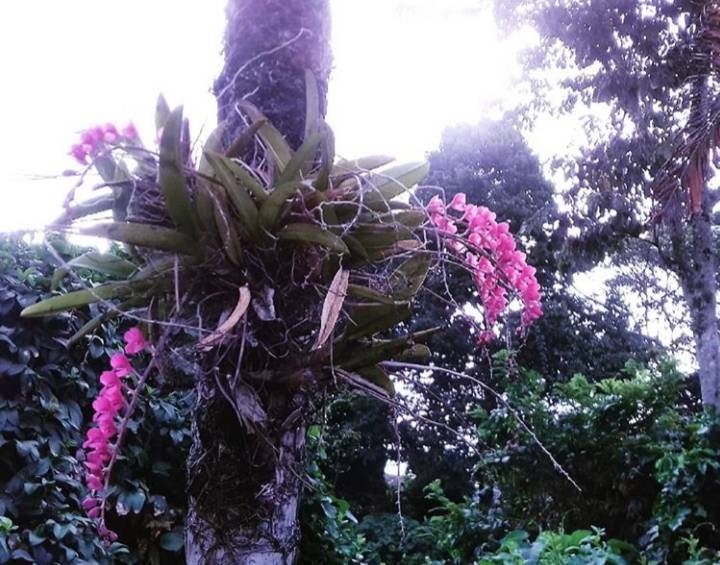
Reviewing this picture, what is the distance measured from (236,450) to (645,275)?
14387mm

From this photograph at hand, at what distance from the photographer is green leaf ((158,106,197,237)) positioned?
968mm

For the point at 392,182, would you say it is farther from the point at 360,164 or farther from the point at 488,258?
the point at 488,258

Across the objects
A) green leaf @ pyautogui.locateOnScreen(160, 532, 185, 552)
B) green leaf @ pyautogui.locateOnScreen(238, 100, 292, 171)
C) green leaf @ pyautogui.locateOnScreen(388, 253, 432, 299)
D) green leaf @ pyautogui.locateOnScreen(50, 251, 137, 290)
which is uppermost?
green leaf @ pyautogui.locateOnScreen(238, 100, 292, 171)

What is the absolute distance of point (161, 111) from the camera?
112 centimetres

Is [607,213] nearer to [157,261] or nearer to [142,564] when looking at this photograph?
[142,564]

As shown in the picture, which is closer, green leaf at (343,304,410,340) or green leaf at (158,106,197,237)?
green leaf at (158,106,197,237)

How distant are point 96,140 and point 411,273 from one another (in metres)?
0.58

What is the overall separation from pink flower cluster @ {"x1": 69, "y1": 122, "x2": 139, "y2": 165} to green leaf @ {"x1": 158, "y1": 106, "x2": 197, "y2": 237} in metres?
0.15

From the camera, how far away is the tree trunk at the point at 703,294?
6371 mm

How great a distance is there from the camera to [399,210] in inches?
46.9

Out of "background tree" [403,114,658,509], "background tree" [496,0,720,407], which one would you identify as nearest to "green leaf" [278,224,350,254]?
"background tree" [496,0,720,407]

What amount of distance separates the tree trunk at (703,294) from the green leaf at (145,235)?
637 centimetres

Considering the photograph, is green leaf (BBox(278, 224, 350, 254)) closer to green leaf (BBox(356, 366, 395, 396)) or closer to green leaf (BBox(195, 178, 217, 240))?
green leaf (BBox(195, 178, 217, 240))

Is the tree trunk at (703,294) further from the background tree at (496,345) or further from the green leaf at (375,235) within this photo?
the green leaf at (375,235)
